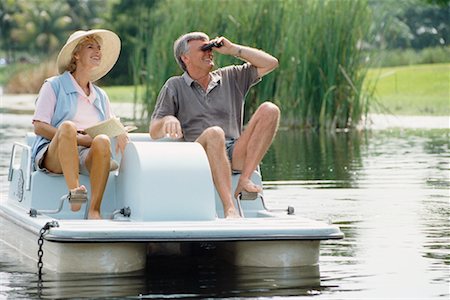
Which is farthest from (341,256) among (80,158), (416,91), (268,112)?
(416,91)

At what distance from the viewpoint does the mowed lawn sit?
1259 inches

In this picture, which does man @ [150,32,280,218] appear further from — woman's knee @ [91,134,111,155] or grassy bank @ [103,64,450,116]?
grassy bank @ [103,64,450,116]

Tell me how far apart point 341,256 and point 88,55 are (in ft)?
7.36

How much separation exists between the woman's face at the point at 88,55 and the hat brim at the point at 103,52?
0.07 meters

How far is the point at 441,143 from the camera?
22922 mm

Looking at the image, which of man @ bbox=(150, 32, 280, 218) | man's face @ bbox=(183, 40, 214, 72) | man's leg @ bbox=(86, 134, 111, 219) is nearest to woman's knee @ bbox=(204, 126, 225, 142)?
man @ bbox=(150, 32, 280, 218)

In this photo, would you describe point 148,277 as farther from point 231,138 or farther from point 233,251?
point 231,138

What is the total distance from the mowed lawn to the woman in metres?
16.5

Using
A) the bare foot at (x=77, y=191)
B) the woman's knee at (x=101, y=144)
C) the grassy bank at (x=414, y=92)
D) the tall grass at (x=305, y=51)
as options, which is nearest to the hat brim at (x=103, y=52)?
the woman's knee at (x=101, y=144)

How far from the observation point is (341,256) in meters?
10.7

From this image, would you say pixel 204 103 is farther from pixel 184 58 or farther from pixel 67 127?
pixel 67 127

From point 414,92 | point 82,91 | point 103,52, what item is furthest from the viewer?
point 414,92

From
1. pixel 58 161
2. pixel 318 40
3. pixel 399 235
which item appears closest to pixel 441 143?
pixel 318 40

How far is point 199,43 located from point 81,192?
153 cm
